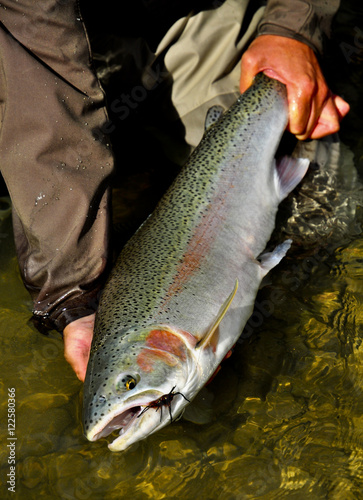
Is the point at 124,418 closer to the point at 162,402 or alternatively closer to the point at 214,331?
the point at 162,402

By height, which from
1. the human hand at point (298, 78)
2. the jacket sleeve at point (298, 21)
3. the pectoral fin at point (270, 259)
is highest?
the jacket sleeve at point (298, 21)

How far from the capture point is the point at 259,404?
2.43 meters

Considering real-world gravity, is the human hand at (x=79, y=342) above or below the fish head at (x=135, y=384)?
below

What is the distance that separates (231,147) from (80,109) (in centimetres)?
86

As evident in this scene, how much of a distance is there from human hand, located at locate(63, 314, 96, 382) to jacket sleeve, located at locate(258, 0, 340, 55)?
2004mm

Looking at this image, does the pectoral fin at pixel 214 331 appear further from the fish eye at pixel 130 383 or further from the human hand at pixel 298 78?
the human hand at pixel 298 78

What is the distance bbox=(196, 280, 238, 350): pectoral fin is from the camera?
2.19 metres

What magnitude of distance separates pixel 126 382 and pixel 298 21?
2.34 metres

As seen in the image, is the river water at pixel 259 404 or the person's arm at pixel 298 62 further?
the person's arm at pixel 298 62

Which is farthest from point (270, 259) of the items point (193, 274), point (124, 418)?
point (124, 418)

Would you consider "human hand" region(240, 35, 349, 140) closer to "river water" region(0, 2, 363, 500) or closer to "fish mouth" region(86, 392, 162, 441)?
"river water" region(0, 2, 363, 500)

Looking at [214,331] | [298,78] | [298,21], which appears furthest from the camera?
[298,21]

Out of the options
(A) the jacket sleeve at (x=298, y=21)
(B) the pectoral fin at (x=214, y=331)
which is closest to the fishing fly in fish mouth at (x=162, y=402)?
(B) the pectoral fin at (x=214, y=331)

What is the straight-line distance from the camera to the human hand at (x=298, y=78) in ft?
9.74
